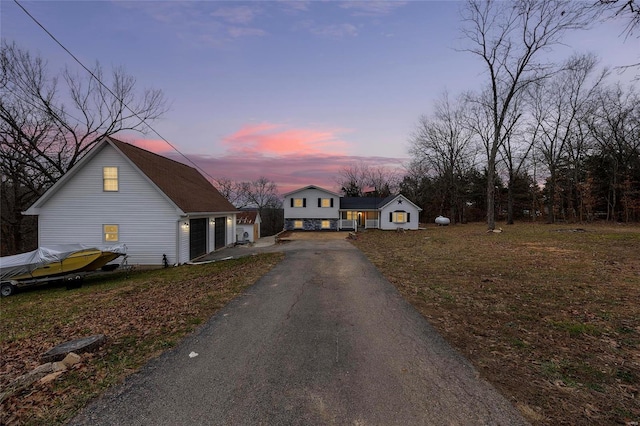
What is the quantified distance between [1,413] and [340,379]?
3790 mm

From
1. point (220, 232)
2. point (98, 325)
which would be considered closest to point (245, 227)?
point (220, 232)

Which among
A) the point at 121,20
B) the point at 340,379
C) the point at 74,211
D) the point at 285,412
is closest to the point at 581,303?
the point at 340,379

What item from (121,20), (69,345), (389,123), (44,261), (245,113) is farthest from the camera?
(389,123)

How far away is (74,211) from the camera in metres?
14.8

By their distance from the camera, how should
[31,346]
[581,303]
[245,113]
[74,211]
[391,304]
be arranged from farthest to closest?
[245,113]
[74,211]
[391,304]
[581,303]
[31,346]

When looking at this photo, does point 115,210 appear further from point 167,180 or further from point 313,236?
point 313,236

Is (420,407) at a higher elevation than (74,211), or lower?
lower

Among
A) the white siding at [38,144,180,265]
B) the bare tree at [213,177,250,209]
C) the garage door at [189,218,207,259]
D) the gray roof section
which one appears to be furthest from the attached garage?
the bare tree at [213,177,250,209]

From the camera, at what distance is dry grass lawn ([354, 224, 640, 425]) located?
3.27 meters

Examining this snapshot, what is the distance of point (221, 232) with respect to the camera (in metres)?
21.6

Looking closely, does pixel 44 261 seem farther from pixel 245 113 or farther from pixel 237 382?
pixel 245 113

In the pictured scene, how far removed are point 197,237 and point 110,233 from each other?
14.3ft

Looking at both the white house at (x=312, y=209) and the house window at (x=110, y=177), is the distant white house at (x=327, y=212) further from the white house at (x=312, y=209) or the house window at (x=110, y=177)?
the house window at (x=110, y=177)

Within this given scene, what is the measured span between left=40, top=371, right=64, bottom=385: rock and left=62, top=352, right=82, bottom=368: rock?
20 cm
